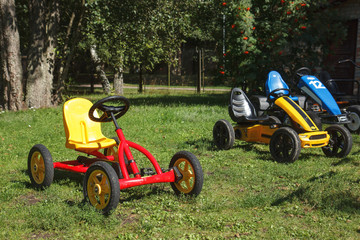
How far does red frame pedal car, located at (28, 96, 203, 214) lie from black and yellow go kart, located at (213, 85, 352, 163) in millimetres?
1797

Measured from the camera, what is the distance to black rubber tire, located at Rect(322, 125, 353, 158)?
6.01 m

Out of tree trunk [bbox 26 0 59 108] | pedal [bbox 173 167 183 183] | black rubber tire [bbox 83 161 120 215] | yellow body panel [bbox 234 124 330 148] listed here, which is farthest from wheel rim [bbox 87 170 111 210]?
tree trunk [bbox 26 0 59 108]

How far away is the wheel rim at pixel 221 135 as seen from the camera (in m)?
6.88

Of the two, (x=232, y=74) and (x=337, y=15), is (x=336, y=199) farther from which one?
(x=232, y=74)

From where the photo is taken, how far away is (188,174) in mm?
4297

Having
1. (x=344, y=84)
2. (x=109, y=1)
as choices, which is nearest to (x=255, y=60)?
(x=344, y=84)

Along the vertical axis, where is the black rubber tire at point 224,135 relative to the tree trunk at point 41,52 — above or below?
below

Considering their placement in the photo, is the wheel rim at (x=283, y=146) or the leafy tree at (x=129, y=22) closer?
the wheel rim at (x=283, y=146)

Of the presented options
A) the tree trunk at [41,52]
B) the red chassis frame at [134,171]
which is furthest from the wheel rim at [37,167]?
the tree trunk at [41,52]

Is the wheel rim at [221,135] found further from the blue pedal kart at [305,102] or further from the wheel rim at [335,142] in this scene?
the wheel rim at [335,142]

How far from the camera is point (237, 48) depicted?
452 inches

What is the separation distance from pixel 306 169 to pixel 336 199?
134 cm

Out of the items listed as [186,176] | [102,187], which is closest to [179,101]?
[186,176]

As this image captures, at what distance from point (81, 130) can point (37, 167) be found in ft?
2.42
